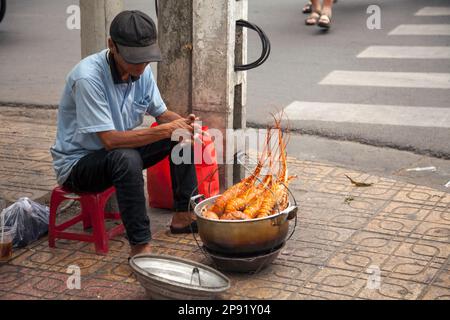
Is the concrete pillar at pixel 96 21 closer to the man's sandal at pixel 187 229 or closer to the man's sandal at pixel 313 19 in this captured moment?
the man's sandal at pixel 187 229

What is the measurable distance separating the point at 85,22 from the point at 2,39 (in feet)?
21.8

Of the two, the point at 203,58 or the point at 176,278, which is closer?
the point at 176,278

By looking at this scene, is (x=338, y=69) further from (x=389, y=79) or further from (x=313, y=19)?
(x=313, y=19)

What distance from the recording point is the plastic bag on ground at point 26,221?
201 inches

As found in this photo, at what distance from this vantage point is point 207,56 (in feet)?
18.5

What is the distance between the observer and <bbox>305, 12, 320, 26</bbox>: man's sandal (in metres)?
11.6

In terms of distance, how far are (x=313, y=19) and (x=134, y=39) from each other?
7.33 m

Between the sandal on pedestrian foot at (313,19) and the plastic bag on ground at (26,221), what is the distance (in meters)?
7.09

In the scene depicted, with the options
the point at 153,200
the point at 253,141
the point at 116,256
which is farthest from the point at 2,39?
the point at 116,256

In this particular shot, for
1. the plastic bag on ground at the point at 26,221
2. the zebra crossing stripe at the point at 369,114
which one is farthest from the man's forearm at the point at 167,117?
the zebra crossing stripe at the point at 369,114

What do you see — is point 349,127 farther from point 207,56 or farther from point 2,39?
point 2,39

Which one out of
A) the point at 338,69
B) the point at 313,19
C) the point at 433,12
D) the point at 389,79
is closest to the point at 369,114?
the point at 389,79

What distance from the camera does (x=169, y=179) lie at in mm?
5605

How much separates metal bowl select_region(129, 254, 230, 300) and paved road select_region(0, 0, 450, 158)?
10.9 ft
